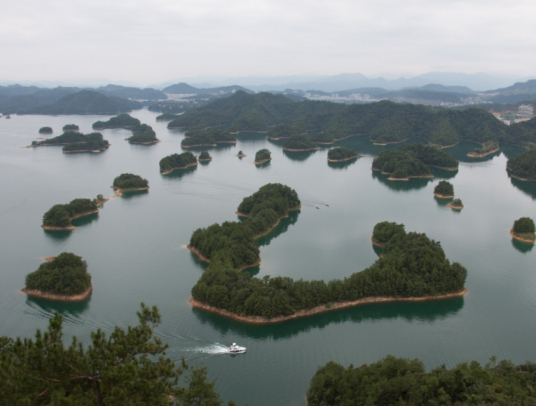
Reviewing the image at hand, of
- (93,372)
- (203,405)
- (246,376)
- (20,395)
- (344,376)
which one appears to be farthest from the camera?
(246,376)

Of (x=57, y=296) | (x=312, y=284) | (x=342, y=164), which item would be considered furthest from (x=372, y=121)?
(x=57, y=296)

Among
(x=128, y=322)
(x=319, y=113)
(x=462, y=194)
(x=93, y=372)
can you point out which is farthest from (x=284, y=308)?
(x=319, y=113)

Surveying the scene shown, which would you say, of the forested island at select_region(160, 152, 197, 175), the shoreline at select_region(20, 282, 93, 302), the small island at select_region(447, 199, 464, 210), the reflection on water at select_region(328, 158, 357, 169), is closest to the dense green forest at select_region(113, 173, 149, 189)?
the forested island at select_region(160, 152, 197, 175)

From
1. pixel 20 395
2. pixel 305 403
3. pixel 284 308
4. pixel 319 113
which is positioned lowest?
pixel 305 403

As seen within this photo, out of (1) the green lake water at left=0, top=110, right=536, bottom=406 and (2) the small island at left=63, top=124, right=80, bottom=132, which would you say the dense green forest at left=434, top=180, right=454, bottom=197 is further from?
(2) the small island at left=63, top=124, right=80, bottom=132

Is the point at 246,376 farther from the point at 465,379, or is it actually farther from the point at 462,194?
the point at 462,194
